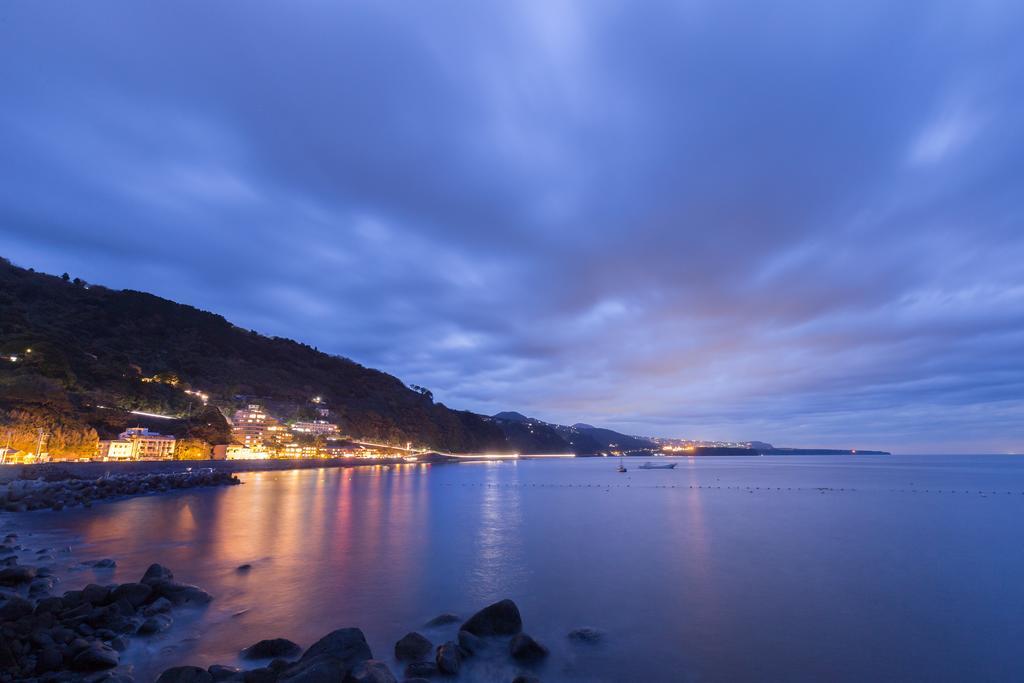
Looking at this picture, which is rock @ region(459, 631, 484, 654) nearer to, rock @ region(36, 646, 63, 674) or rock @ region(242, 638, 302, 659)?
rock @ region(242, 638, 302, 659)

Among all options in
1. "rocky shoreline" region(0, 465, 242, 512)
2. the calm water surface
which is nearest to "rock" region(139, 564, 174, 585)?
the calm water surface

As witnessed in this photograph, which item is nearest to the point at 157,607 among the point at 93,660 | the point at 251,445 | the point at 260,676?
the point at 93,660

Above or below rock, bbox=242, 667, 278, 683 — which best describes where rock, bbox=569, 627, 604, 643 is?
below

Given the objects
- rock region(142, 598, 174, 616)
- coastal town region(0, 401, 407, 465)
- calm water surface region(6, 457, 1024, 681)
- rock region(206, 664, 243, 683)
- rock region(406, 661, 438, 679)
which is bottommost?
calm water surface region(6, 457, 1024, 681)

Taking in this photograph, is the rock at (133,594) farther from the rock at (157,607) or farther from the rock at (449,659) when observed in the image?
the rock at (449,659)

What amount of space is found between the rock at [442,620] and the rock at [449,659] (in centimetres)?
326

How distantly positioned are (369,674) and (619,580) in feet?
43.6

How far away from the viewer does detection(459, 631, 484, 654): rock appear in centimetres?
1072

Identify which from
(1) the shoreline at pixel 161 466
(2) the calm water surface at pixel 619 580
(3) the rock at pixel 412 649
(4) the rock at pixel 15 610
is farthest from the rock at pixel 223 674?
(1) the shoreline at pixel 161 466

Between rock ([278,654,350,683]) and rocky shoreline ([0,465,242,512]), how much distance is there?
3521 cm

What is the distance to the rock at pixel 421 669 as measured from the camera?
9594 millimetres

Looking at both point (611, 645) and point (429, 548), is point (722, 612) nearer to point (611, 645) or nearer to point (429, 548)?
point (611, 645)

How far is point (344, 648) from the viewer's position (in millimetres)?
9500

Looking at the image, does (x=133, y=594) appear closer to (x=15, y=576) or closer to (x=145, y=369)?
(x=15, y=576)
